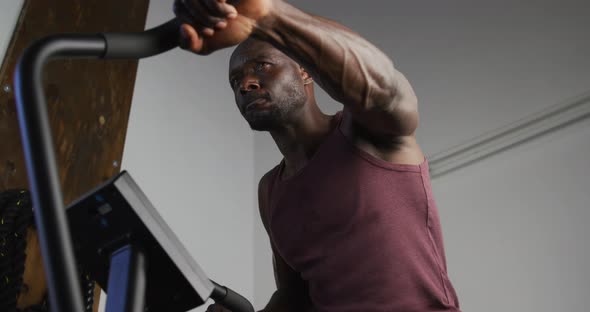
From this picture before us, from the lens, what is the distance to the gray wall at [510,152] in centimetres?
202

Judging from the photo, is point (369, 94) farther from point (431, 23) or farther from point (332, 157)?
point (431, 23)

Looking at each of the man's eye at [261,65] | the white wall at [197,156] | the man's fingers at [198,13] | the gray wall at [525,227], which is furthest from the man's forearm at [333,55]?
the white wall at [197,156]

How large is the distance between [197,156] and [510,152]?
114 centimetres

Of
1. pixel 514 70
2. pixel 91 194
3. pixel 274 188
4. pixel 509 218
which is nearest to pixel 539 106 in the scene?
pixel 514 70

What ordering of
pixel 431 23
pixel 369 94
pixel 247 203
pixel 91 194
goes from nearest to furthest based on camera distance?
1. pixel 91 194
2. pixel 369 94
3. pixel 431 23
4. pixel 247 203

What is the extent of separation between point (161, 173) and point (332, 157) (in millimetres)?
1247

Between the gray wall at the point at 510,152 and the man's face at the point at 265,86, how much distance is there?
0.97 metres

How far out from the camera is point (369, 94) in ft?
3.17

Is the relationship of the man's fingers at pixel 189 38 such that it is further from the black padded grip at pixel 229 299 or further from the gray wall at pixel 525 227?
the gray wall at pixel 525 227

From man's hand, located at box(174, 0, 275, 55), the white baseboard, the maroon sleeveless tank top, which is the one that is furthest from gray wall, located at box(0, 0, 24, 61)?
the white baseboard

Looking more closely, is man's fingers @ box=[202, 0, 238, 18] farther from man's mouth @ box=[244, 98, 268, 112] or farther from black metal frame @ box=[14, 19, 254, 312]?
man's mouth @ box=[244, 98, 268, 112]

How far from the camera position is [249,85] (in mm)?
1406

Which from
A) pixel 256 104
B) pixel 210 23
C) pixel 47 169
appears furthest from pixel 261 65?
pixel 47 169

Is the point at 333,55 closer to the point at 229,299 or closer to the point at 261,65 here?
the point at 229,299
